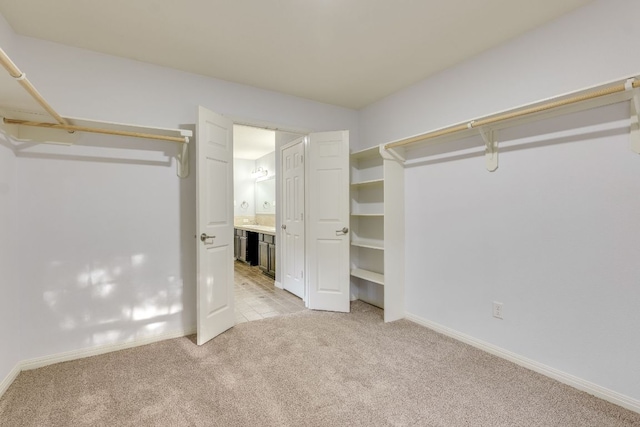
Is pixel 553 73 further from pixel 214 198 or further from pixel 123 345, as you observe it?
pixel 123 345

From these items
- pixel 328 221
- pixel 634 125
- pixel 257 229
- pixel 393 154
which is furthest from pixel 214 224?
pixel 634 125

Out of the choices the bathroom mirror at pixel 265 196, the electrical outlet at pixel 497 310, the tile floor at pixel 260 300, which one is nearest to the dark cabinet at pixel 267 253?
the tile floor at pixel 260 300

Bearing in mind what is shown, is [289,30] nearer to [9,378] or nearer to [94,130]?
[94,130]

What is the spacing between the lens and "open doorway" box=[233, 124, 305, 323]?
377 centimetres

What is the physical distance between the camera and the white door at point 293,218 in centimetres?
387

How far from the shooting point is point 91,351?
2.39 meters

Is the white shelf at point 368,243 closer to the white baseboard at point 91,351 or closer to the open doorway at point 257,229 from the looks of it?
the open doorway at point 257,229

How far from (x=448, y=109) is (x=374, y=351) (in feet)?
7.61

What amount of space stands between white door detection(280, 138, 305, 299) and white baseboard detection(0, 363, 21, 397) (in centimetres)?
264

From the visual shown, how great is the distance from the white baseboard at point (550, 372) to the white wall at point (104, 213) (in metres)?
2.53

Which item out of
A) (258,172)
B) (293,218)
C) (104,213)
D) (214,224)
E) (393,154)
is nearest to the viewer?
(104,213)

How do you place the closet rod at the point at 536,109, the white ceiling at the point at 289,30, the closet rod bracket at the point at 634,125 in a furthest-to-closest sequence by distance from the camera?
the white ceiling at the point at 289,30, the closet rod bracket at the point at 634,125, the closet rod at the point at 536,109

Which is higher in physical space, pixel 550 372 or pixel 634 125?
pixel 634 125

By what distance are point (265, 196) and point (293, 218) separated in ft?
10.8
